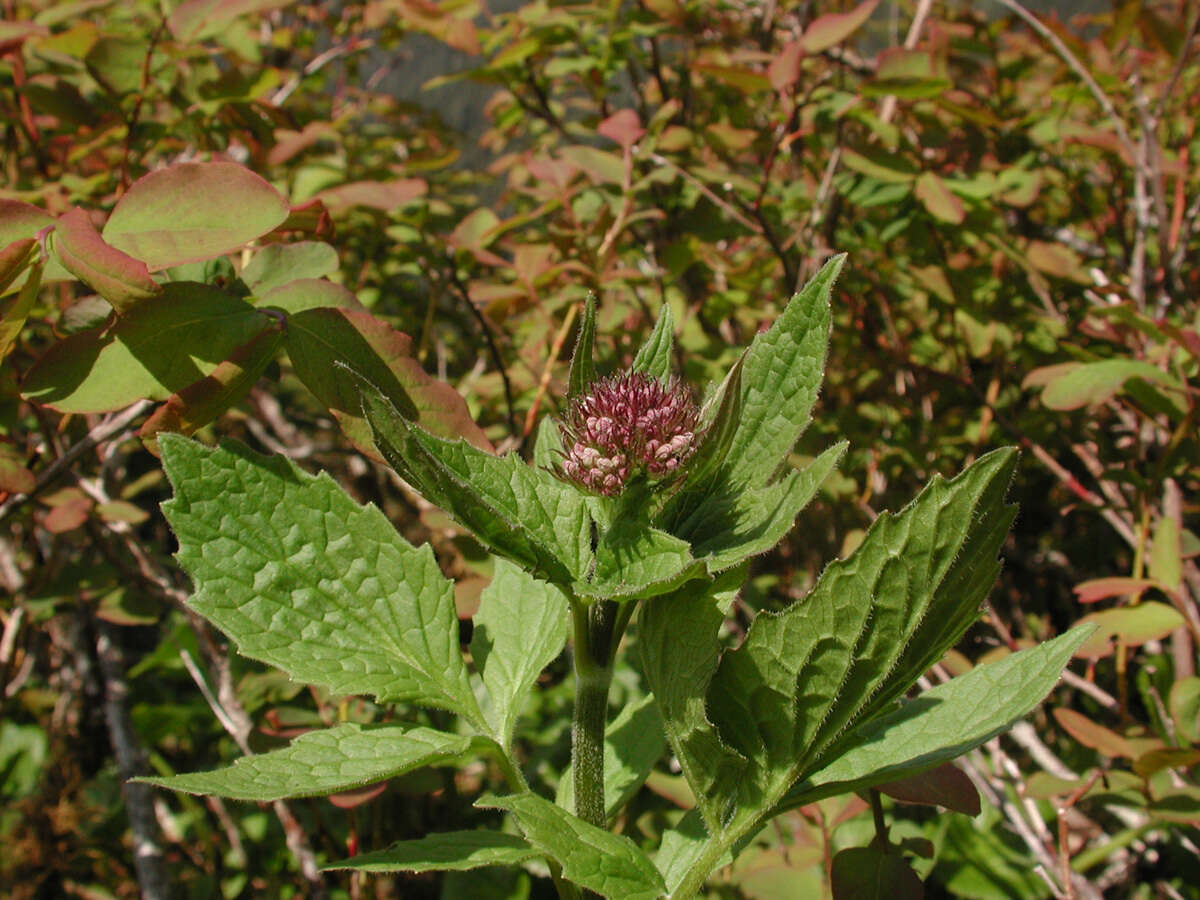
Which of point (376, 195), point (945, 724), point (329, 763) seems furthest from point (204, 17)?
point (945, 724)

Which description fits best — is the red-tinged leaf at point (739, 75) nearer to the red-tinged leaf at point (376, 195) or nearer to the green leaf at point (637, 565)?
the red-tinged leaf at point (376, 195)

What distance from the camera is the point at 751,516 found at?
2.85 ft

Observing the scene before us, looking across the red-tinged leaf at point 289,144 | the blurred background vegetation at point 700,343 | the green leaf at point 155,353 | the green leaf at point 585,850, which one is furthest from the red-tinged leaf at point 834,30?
the green leaf at point 585,850

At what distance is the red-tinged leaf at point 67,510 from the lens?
1638 mm

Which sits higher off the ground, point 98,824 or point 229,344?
point 229,344

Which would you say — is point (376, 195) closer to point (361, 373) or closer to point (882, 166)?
point (361, 373)

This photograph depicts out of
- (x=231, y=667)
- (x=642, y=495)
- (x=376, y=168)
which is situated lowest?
(x=231, y=667)

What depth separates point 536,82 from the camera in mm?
2500

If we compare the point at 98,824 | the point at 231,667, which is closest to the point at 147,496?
the point at 98,824

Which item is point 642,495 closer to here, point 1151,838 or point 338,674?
point 338,674

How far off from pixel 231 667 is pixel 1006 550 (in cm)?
201

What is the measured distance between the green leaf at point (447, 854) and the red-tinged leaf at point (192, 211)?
0.62 m

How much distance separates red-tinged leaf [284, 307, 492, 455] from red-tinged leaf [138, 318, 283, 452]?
1.1 inches

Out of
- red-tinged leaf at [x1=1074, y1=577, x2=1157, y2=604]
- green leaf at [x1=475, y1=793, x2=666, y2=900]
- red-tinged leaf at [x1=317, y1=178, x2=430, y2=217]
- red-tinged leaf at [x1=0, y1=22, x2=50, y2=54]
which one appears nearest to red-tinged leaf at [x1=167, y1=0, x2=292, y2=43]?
red-tinged leaf at [x1=0, y1=22, x2=50, y2=54]
